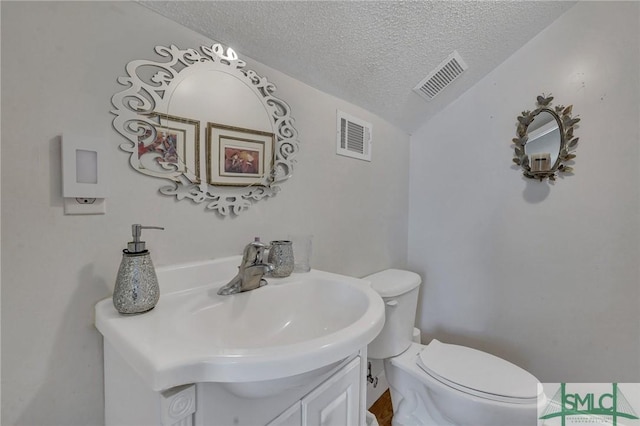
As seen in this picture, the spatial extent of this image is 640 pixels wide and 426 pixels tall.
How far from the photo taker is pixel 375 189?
1522mm

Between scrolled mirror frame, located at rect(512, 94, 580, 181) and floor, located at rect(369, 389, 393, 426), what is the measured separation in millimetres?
1446

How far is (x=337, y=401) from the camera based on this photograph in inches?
27.3

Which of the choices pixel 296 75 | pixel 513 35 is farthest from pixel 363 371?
pixel 513 35

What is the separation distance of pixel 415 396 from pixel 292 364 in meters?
1.05

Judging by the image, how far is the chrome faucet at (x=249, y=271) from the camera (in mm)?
769

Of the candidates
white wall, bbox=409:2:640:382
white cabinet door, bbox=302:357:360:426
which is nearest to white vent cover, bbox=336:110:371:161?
white wall, bbox=409:2:640:382

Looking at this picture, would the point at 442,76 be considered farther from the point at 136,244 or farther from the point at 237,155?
the point at 136,244

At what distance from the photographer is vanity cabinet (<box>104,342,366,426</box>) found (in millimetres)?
461

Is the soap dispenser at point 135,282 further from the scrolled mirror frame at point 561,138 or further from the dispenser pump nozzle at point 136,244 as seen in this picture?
the scrolled mirror frame at point 561,138

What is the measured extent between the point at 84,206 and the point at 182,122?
0.31 metres

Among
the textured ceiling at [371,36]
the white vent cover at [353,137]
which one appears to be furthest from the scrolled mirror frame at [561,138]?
the white vent cover at [353,137]

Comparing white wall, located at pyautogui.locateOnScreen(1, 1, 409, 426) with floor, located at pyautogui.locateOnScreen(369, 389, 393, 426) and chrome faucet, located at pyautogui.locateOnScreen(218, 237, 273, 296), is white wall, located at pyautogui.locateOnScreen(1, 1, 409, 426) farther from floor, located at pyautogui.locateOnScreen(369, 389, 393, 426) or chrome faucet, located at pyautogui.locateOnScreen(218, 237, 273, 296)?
floor, located at pyautogui.locateOnScreen(369, 389, 393, 426)

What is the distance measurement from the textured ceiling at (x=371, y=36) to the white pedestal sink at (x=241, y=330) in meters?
0.71

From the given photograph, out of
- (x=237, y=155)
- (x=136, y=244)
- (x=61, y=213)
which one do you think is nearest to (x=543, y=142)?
(x=237, y=155)
